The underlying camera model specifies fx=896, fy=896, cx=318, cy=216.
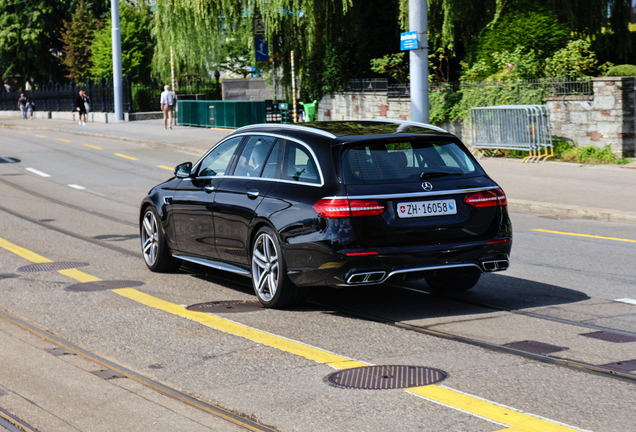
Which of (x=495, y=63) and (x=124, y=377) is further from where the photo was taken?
(x=495, y=63)

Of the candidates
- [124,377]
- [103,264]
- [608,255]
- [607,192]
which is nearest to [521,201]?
[607,192]

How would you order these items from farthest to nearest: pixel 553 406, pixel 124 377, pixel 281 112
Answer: pixel 281 112 → pixel 124 377 → pixel 553 406

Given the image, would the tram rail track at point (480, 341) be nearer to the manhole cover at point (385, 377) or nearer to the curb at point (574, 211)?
the manhole cover at point (385, 377)

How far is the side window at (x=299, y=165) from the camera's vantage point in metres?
7.24

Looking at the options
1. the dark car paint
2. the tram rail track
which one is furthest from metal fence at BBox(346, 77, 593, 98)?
the dark car paint

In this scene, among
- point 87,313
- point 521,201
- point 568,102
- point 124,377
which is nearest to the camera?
point 124,377

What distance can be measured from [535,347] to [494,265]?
4.43ft

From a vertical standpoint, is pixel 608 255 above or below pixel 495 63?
below

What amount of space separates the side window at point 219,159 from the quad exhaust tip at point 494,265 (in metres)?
2.62

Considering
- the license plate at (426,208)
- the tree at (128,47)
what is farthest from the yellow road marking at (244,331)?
the tree at (128,47)

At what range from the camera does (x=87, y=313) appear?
752cm

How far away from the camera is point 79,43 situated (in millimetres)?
68500

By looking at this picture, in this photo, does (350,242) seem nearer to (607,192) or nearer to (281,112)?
(607,192)

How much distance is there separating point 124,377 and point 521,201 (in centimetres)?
1039
